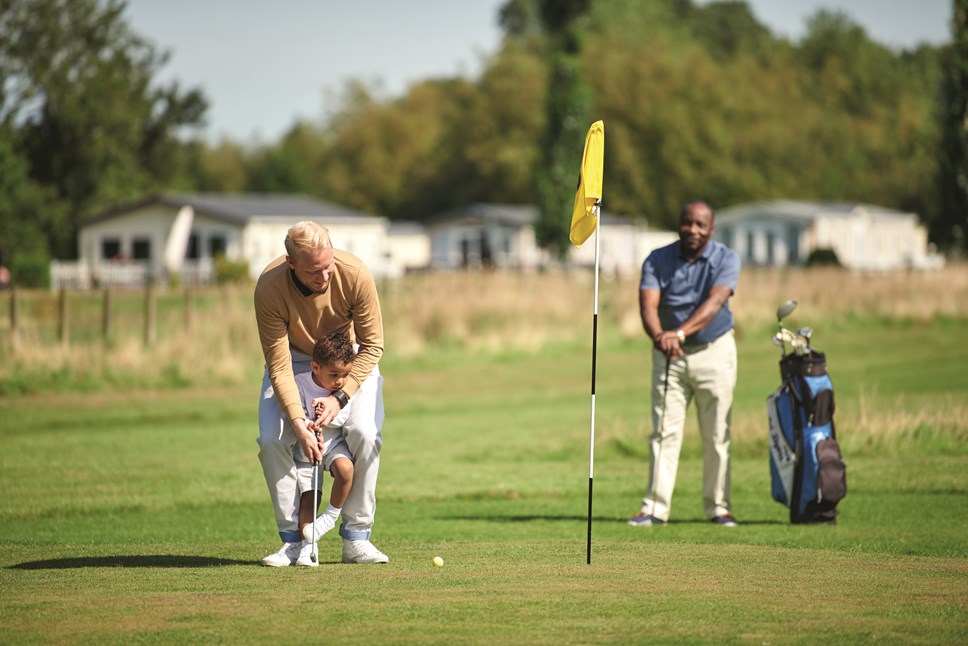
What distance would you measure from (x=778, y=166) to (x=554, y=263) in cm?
3229

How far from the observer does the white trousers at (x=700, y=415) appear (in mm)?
10984

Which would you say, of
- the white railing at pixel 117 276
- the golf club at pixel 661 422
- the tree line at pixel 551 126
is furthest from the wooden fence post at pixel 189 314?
the white railing at pixel 117 276

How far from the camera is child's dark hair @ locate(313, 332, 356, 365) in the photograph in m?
8.18

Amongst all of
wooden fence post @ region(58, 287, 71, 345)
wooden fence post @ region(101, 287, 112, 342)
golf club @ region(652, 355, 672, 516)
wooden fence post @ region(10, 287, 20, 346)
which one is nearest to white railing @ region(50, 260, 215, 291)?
wooden fence post @ region(101, 287, 112, 342)

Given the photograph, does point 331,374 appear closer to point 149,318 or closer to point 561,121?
point 149,318

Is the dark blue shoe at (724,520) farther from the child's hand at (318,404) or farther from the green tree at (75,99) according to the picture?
the green tree at (75,99)

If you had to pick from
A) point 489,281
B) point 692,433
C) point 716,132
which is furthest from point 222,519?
point 716,132

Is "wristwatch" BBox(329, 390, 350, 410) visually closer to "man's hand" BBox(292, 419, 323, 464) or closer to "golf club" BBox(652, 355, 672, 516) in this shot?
"man's hand" BBox(292, 419, 323, 464)

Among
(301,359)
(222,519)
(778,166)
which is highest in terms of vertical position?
(778,166)

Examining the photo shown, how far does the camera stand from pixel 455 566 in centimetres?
821

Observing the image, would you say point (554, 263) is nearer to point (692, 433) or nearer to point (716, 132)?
point (716, 132)

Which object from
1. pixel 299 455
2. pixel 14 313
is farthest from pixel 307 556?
pixel 14 313

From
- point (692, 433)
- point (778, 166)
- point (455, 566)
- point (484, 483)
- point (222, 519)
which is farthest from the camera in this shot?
point (778, 166)

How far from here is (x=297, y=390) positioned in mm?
8133
